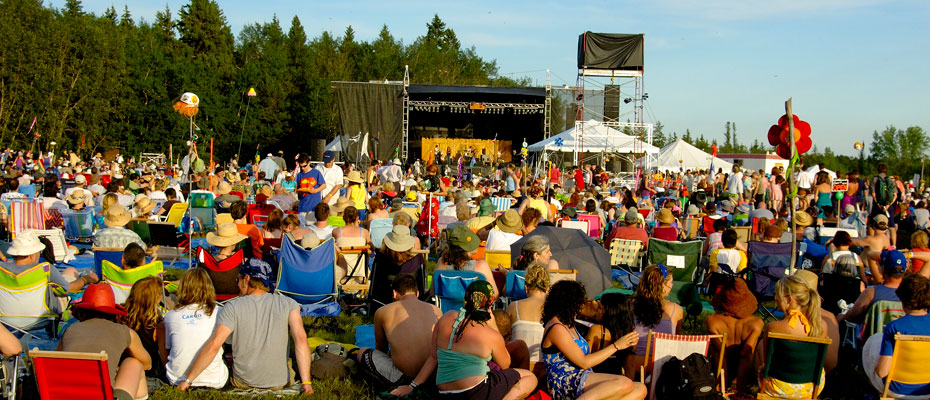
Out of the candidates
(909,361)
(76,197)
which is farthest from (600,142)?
(909,361)

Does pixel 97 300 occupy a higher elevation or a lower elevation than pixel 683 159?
lower

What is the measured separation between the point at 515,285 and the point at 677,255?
252 cm

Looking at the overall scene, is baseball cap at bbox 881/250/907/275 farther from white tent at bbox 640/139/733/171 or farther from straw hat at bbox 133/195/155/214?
white tent at bbox 640/139/733/171

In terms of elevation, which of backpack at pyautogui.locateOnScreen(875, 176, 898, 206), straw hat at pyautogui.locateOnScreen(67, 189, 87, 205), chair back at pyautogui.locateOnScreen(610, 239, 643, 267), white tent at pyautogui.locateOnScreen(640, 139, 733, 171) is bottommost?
chair back at pyautogui.locateOnScreen(610, 239, 643, 267)

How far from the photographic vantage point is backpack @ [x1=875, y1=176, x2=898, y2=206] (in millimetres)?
10758

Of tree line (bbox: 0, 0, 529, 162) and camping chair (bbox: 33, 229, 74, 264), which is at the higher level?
tree line (bbox: 0, 0, 529, 162)

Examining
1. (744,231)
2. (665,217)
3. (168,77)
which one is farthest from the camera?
(168,77)

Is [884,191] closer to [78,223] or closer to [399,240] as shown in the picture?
[399,240]

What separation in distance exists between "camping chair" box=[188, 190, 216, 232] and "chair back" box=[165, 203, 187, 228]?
0.43 meters

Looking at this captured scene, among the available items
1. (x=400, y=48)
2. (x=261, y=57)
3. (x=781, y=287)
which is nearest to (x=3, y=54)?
(x=261, y=57)

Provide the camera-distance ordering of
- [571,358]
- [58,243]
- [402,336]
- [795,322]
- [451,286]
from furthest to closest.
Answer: [58,243] < [451,286] < [402,336] < [795,322] < [571,358]

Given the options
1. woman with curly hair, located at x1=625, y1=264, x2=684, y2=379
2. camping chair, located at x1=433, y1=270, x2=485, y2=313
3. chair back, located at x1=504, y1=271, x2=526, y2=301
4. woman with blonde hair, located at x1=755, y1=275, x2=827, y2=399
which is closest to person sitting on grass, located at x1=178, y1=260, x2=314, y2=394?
camping chair, located at x1=433, y1=270, x2=485, y2=313

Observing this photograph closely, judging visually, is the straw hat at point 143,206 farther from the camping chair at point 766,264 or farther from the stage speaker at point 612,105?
the stage speaker at point 612,105

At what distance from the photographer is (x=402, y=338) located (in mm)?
4105
